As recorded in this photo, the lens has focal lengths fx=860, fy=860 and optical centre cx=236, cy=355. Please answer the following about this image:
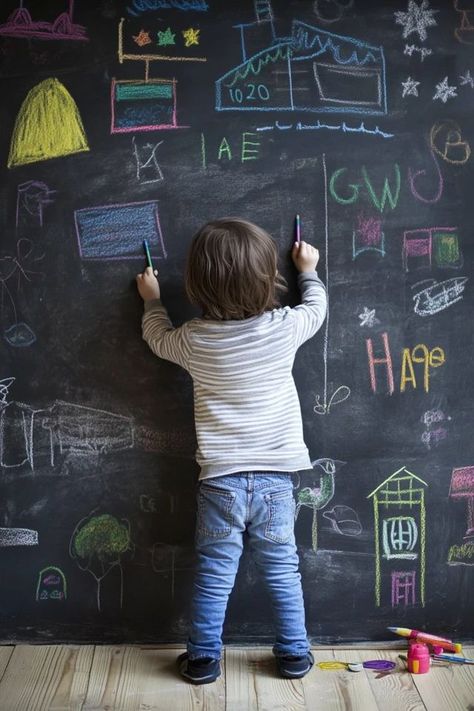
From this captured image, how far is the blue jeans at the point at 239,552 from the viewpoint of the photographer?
2.42 metres

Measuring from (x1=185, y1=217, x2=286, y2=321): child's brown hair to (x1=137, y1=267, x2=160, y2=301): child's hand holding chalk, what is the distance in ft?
0.52

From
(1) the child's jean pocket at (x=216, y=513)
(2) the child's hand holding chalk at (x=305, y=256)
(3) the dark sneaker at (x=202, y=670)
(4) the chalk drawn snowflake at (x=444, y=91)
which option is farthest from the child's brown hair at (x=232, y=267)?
(3) the dark sneaker at (x=202, y=670)

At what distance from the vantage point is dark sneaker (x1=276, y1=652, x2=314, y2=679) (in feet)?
7.94

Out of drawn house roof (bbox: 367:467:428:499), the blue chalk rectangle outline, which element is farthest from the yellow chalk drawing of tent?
drawn house roof (bbox: 367:467:428:499)

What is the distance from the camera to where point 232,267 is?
2.29m

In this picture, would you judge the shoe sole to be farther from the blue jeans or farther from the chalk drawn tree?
the chalk drawn tree

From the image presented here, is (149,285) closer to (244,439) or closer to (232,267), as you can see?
(232,267)

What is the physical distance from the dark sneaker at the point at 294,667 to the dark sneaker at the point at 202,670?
19 centimetres

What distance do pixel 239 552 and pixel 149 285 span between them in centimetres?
81

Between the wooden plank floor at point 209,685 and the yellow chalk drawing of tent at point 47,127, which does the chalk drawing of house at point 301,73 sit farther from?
the wooden plank floor at point 209,685

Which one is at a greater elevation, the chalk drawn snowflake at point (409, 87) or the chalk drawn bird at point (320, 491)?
the chalk drawn snowflake at point (409, 87)

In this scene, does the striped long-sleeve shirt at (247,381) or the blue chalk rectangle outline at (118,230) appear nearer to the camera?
the striped long-sleeve shirt at (247,381)

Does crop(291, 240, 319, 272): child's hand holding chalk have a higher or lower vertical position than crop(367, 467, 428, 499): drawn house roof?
higher

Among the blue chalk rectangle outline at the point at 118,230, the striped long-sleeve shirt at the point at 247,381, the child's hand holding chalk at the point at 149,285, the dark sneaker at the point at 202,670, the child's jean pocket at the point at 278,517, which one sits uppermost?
the blue chalk rectangle outline at the point at 118,230
